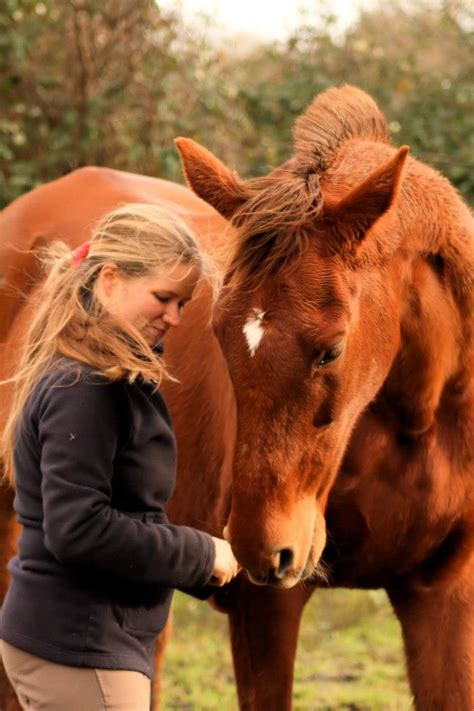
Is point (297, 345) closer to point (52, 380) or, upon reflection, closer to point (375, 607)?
point (52, 380)

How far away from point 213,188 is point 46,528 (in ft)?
3.60

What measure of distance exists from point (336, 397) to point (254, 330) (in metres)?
0.27

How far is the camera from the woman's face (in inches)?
111

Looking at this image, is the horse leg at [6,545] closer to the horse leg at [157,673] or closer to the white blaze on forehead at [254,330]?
the horse leg at [157,673]

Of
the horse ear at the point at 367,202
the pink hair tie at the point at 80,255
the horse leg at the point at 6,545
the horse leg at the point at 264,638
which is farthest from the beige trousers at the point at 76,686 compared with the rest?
the horse leg at the point at 6,545

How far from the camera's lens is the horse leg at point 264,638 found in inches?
149

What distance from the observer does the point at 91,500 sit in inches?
102

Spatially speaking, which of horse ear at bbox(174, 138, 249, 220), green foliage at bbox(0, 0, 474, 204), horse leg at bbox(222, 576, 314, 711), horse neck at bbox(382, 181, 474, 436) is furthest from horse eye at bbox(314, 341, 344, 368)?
green foliage at bbox(0, 0, 474, 204)

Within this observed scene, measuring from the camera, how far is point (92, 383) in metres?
2.68

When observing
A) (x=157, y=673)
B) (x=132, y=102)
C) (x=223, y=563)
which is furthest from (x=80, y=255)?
(x=132, y=102)

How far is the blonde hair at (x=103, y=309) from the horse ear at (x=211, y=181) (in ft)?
0.98

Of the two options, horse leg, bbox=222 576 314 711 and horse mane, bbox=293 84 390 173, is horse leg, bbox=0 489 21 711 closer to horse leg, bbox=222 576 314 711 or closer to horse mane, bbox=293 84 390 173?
horse leg, bbox=222 576 314 711

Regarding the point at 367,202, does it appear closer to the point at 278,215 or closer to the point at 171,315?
the point at 278,215

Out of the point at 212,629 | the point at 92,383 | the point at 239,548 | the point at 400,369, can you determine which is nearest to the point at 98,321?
the point at 92,383
